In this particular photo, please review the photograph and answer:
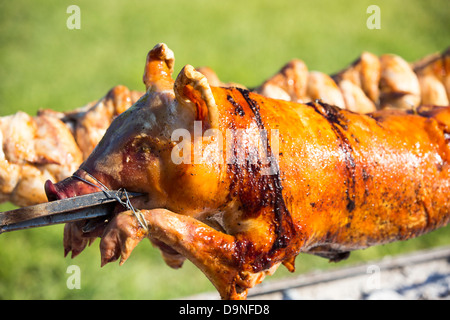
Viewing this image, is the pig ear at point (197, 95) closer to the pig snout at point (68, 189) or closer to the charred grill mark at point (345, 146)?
the pig snout at point (68, 189)

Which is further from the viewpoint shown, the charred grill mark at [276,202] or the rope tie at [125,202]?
the charred grill mark at [276,202]

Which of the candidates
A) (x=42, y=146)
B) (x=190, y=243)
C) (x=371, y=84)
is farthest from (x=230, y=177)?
(x=371, y=84)

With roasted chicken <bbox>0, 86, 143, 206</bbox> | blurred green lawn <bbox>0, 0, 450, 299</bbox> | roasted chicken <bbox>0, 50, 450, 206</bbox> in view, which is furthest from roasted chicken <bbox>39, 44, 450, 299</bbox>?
blurred green lawn <bbox>0, 0, 450, 299</bbox>

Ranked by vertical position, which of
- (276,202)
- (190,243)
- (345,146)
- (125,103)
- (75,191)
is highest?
(125,103)

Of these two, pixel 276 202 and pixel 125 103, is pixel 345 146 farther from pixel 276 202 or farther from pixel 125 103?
pixel 125 103

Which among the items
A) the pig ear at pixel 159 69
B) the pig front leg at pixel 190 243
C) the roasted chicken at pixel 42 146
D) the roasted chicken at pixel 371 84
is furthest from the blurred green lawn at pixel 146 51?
the pig ear at pixel 159 69

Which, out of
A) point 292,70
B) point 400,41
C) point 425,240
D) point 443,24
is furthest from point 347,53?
point 292,70

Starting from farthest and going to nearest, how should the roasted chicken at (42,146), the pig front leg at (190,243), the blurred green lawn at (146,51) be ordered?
the blurred green lawn at (146,51)
the roasted chicken at (42,146)
the pig front leg at (190,243)
